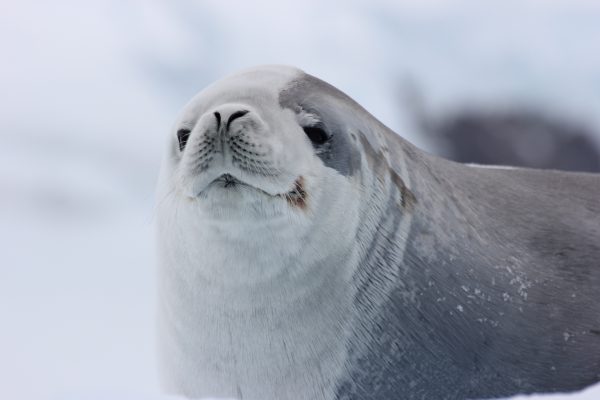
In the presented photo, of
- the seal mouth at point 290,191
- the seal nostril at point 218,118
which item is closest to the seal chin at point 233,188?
the seal mouth at point 290,191

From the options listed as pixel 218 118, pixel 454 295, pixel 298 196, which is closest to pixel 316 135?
pixel 298 196

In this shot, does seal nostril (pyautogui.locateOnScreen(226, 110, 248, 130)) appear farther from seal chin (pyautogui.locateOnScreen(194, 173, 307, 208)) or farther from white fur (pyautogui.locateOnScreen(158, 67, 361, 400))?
seal chin (pyautogui.locateOnScreen(194, 173, 307, 208))

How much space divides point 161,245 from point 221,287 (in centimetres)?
35

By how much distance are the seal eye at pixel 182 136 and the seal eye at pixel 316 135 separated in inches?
13.6

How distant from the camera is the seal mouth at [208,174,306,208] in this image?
2484mm

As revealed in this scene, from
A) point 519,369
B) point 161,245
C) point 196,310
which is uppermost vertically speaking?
point 161,245

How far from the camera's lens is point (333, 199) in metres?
2.68

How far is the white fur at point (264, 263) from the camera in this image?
2.53m

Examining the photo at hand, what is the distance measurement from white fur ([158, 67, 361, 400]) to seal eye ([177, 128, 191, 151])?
26 mm

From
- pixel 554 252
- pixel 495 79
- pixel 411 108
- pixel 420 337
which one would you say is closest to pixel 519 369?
pixel 420 337

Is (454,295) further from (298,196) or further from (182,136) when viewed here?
(182,136)

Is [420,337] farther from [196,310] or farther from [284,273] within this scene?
[196,310]

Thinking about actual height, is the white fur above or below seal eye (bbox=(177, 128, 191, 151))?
below

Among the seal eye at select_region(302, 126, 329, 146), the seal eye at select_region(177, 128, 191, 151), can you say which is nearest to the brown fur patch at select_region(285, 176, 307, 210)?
the seal eye at select_region(302, 126, 329, 146)
